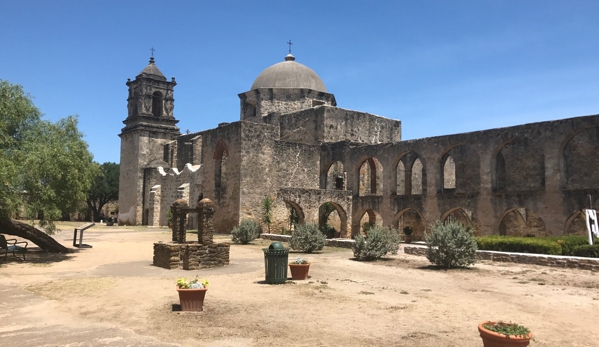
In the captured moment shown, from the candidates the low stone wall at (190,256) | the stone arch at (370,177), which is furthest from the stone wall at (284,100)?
the low stone wall at (190,256)

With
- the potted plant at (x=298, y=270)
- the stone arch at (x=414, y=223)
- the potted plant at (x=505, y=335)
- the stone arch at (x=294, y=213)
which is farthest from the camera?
the stone arch at (x=414, y=223)

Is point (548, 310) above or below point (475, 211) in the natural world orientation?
below

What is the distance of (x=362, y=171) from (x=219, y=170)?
8353 millimetres

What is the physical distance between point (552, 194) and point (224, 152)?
597 inches

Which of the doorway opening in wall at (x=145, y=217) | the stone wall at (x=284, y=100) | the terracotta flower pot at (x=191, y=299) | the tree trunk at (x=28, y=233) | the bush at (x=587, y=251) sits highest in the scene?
the stone wall at (x=284, y=100)

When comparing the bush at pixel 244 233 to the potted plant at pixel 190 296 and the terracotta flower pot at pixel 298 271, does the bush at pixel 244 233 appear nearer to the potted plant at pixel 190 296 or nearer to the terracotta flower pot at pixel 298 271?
the terracotta flower pot at pixel 298 271

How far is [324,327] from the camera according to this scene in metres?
6.13

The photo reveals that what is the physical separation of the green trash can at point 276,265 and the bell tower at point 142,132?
27347 millimetres

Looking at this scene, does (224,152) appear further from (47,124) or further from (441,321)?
(441,321)

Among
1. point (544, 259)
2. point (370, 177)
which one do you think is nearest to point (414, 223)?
point (370, 177)

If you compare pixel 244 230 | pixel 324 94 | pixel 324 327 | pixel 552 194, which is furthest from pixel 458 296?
pixel 324 94

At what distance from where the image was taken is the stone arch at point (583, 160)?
23.2 metres

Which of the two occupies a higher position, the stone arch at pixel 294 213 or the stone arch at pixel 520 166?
the stone arch at pixel 520 166

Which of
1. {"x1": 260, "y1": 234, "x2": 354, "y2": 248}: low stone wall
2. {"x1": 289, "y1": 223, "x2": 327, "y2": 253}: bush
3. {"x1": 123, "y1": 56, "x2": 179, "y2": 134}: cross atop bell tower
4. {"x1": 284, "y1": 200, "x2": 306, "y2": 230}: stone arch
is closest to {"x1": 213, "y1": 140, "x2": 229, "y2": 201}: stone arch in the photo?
{"x1": 284, "y1": 200, "x2": 306, "y2": 230}: stone arch
